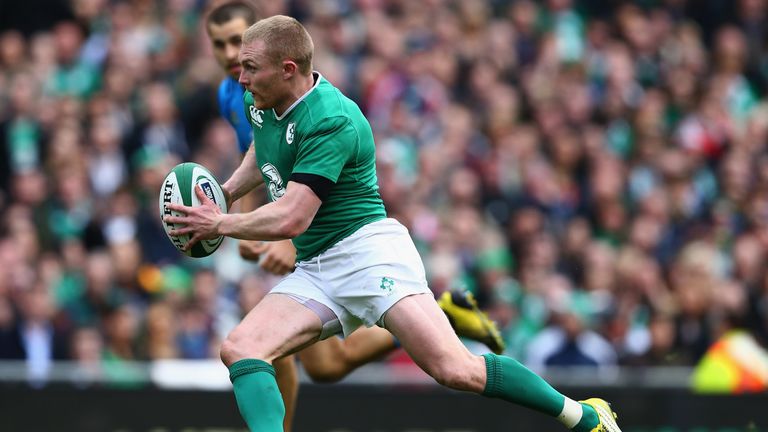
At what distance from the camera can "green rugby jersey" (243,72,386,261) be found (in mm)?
6457

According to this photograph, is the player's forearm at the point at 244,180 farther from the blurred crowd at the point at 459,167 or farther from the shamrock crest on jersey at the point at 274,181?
the blurred crowd at the point at 459,167

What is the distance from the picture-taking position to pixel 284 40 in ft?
21.3

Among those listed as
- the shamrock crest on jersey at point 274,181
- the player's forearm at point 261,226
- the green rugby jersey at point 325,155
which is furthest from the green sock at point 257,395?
the shamrock crest on jersey at point 274,181

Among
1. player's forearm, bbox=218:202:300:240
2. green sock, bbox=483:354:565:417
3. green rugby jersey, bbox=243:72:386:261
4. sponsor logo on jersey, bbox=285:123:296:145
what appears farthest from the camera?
green sock, bbox=483:354:565:417

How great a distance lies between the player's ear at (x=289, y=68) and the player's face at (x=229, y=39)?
125 centimetres

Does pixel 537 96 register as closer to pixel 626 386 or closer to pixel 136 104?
pixel 136 104

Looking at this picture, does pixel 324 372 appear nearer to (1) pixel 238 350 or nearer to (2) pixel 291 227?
(1) pixel 238 350

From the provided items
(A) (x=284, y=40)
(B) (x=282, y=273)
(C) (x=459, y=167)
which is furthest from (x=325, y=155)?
(C) (x=459, y=167)

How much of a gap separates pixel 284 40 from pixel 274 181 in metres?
0.71

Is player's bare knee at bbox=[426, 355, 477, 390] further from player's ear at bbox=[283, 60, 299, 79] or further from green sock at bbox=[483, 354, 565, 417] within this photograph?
player's ear at bbox=[283, 60, 299, 79]

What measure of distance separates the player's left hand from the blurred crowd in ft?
16.2

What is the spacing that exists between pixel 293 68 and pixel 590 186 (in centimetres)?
794

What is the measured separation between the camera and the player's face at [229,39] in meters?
7.79

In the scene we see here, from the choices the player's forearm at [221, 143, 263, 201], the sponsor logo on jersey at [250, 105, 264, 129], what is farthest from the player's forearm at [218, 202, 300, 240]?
the player's forearm at [221, 143, 263, 201]
